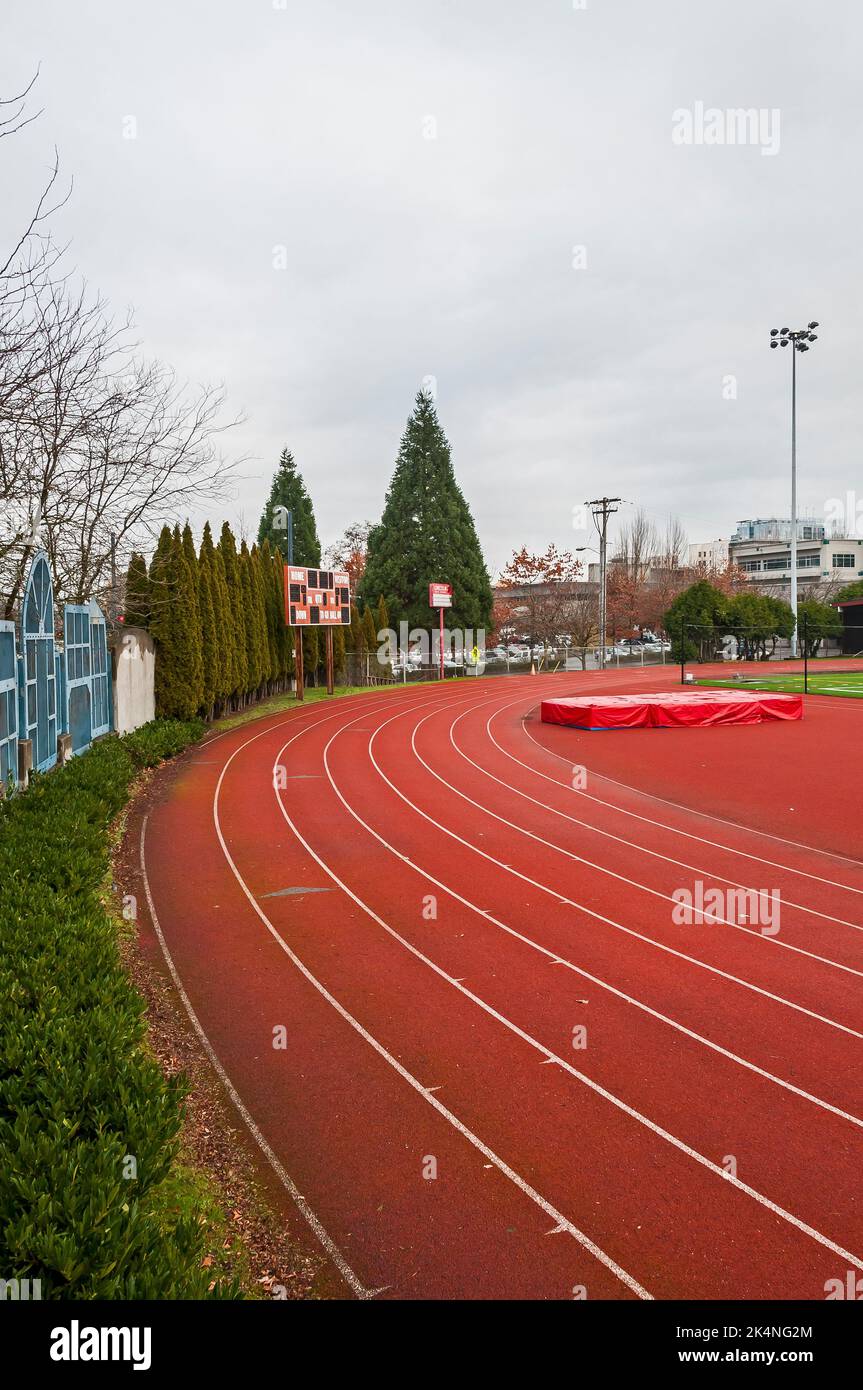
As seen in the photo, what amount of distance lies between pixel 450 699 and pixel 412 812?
65.2 feet

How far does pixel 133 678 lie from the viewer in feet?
63.5

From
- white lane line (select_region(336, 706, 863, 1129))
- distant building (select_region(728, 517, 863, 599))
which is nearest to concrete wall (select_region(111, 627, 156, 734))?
white lane line (select_region(336, 706, 863, 1129))

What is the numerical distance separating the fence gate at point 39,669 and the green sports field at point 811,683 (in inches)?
1117

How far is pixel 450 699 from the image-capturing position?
33.7 metres

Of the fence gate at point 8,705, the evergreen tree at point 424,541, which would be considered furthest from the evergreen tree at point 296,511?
the fence gate at point 8,705

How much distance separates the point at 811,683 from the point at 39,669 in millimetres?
34646

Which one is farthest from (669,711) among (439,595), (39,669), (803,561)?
(803,561)

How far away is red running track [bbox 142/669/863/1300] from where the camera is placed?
4285 mm

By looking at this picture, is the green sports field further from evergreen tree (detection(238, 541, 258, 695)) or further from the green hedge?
the green hedge

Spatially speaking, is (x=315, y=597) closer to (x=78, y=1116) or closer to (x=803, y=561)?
(x=78, y=1116)

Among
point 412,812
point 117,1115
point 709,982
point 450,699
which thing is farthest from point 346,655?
Result: point 117,1115

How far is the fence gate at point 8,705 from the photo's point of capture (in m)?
9.59

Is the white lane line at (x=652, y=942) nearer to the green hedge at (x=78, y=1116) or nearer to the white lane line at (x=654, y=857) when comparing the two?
the white lane line at (x=654, y=857)
